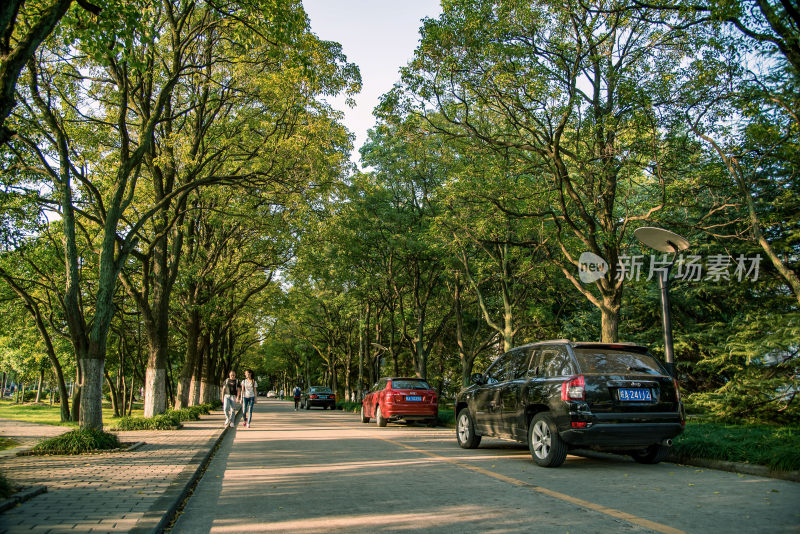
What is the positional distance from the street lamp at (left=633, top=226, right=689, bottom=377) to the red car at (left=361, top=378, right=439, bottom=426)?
9.47 meters

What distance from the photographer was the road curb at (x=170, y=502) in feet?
15.3

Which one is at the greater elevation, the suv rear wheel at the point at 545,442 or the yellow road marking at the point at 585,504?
the suv rear wheel at the point at 545,442

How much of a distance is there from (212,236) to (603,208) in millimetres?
16726

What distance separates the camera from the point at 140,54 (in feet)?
41.3

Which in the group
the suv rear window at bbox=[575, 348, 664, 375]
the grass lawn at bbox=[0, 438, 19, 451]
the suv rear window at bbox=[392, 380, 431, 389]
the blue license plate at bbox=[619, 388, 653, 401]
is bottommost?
the grass lawn at bbox=[0, 438, 19, 451]

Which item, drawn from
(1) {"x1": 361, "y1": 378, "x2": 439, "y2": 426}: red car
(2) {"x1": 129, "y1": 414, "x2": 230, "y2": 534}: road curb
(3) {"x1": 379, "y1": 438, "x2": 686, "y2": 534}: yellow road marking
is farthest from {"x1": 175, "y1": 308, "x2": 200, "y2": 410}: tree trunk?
(3) {"x1": 379, "y1": 438, "x2": 686, "y2": 534}: yellow road marking

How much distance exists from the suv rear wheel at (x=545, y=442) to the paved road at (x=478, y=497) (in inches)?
6.5

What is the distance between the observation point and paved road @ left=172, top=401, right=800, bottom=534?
4.93 metres

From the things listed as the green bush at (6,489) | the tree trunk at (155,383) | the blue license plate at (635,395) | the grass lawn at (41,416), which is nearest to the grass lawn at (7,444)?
the tree trunk at (155,383)

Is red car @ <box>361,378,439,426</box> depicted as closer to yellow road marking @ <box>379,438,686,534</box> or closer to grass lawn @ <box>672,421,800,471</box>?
yellow road marking @ <box>379,438,686,534</box>

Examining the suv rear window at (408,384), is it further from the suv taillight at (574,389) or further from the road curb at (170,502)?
the suv taillight at (574,389)

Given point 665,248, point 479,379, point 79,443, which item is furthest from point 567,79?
point 79,443

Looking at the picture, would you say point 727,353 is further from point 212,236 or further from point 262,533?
point 212,236

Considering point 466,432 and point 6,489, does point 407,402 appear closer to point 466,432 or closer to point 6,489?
point 466,432
